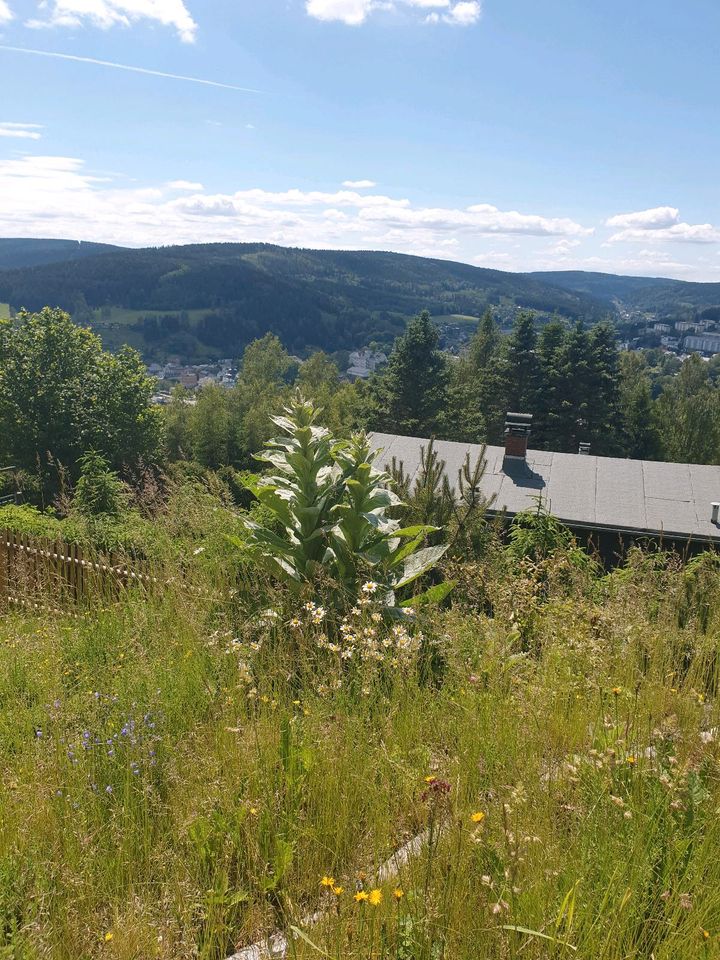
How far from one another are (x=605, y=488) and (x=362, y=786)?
1482cm

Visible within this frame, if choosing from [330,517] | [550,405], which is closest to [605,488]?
[330,517]

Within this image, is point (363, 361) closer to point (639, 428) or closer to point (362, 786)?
point (639, 428)

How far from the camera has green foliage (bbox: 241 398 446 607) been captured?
492 cm

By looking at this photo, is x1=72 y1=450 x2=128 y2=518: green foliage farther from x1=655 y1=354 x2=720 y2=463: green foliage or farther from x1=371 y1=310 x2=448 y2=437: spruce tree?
x1=655 y1=354 x2=720 y2=463: green foliage

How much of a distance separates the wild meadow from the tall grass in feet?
0.04

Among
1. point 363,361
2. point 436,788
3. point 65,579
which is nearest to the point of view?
point 436,788

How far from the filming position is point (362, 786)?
2.52 m

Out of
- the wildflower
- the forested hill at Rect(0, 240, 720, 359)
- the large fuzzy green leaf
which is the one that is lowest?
the large fuzzy green leaf

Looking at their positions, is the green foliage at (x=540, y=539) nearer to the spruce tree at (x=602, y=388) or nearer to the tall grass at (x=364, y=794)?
the tall grass at (x=364, y=794)

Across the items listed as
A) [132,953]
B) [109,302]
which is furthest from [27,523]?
[109,302]

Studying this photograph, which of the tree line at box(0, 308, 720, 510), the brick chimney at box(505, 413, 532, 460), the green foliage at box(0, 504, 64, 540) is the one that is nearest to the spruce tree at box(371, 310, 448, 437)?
the tree line at box(0, 308, 720, 510)

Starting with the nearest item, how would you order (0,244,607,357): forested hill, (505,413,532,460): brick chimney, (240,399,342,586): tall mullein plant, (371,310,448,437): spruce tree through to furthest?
(240,399,342,586): tall mullein plant < (505,413,532,460): brick chimney < (371,310,448,437): spruce tree < (0,244,607,357): forested hill

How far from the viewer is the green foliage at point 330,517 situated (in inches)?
194

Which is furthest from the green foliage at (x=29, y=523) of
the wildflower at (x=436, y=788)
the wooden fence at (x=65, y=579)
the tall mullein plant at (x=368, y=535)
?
the wildflower at (x=436, y=788)
